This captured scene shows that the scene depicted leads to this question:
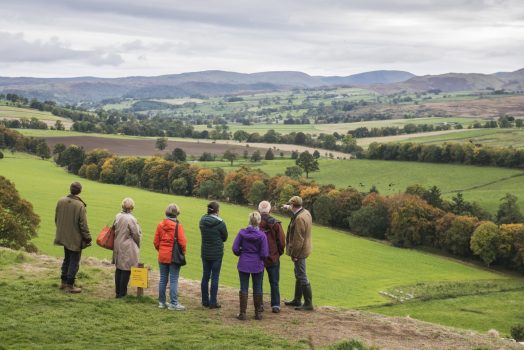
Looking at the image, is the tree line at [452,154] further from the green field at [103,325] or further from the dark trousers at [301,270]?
the green field at [103,325]

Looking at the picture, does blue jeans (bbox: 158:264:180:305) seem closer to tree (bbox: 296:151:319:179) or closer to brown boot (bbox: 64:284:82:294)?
brown boot (bbox: 64:284:82:294)

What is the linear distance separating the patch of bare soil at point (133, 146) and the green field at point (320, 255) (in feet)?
117

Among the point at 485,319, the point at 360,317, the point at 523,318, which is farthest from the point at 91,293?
the point at 523,318

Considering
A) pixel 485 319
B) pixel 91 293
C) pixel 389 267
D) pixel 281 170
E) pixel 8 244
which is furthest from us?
pixel 281 170

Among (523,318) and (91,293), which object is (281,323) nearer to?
(91,293)

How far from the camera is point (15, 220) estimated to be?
38969mm

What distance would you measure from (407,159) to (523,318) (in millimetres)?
81462

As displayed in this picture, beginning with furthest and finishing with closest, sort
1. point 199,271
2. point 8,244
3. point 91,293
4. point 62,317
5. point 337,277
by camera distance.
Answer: point 337,277 → point 199,271 → point 8,244 → point 91,293 → point 62,317

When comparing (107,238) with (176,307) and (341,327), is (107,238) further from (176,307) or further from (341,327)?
(341,327)

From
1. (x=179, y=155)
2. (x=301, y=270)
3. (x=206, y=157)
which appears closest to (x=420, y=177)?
(x=206, y=157)

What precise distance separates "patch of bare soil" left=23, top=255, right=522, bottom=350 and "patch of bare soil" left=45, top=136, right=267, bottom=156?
115m

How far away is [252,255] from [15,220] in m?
28.7

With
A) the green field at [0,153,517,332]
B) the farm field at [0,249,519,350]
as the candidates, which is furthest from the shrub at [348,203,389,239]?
the farm field at [0,249,519,350]

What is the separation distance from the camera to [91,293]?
16.5m
